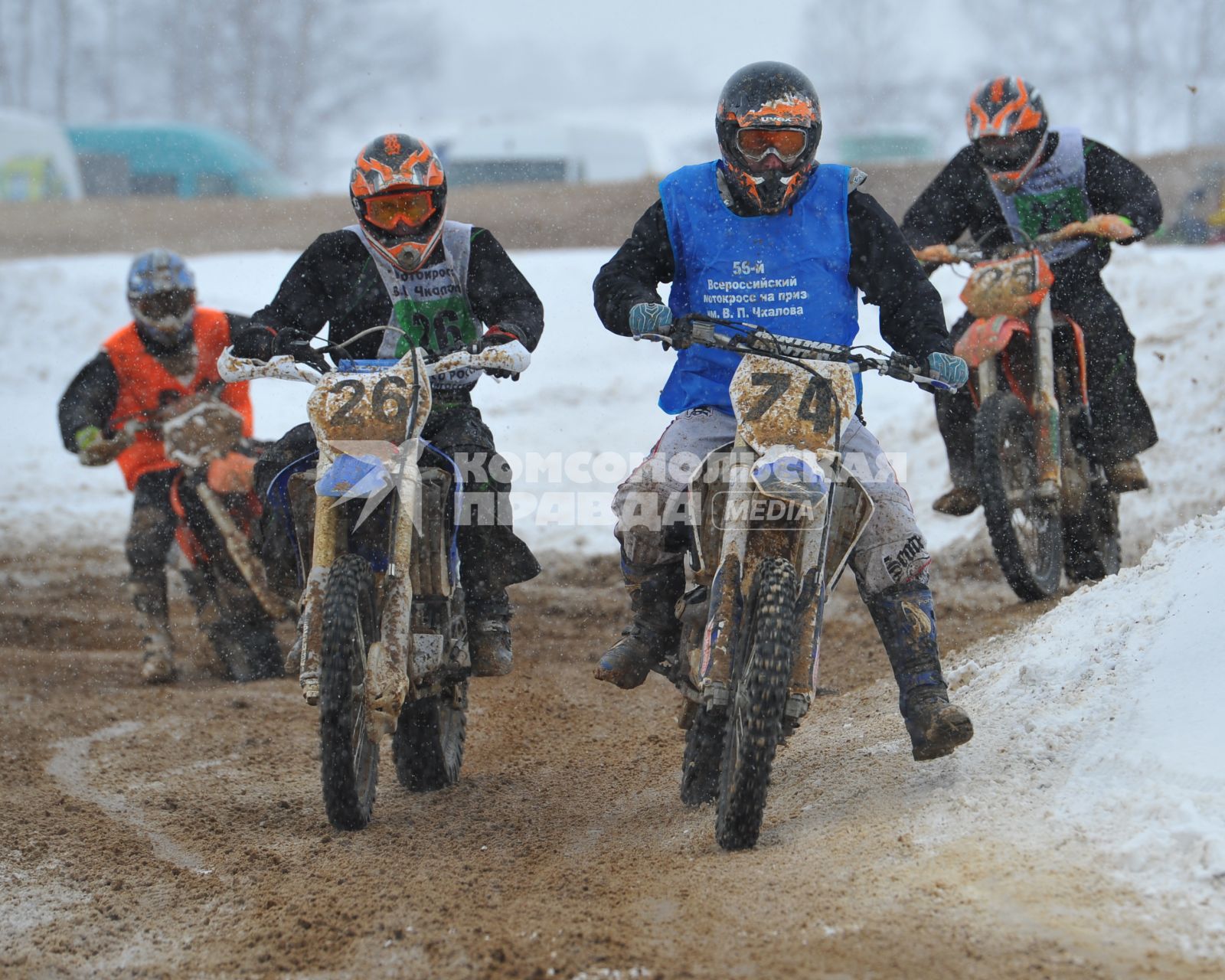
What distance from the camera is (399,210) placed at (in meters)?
5.52

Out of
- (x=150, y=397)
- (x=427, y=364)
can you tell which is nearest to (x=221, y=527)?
(x=150, y=397)

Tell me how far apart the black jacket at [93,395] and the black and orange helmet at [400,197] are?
119 inches

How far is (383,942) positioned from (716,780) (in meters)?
1.53

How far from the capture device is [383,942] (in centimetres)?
379

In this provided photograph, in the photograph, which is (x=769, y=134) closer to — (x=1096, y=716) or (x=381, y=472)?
(x=381, y=472)

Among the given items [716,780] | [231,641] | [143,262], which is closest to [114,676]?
[231,641]

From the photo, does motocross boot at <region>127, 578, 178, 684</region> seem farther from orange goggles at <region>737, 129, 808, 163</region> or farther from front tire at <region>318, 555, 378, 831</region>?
orange goggles at <region>737, 129, 808, 163</region>

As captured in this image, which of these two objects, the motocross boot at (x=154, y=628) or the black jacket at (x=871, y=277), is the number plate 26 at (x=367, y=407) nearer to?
the black jacket at (x=871, y=277)

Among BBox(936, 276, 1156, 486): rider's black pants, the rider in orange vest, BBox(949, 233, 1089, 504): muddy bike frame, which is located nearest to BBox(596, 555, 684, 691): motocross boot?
BBox(949, 233, 1089, 504): muddy bike frame

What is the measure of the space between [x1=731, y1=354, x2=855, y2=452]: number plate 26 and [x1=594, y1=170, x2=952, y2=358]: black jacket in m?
0.47

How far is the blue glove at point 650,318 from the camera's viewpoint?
469 cm

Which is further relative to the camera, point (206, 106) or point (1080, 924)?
point (206, 106)

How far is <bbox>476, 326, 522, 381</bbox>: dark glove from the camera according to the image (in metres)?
5.20

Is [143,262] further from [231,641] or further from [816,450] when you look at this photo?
[816,450]
